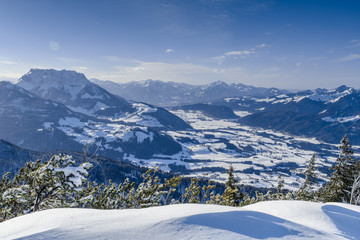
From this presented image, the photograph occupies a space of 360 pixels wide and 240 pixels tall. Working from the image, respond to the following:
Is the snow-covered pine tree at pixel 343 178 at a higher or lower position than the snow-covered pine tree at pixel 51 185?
lower

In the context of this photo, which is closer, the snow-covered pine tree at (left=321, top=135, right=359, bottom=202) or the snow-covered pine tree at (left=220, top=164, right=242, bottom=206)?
the snow-covered pine tree at (left=220, top=164, right=242, bottom=206)

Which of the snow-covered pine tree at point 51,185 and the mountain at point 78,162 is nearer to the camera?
the snow-covered pine tree at point 51,185

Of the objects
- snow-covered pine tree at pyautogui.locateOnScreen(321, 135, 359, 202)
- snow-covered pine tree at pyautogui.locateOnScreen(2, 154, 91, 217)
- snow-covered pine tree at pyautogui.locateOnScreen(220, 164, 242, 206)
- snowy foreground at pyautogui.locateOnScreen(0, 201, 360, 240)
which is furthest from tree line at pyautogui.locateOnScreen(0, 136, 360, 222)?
snow-covered pine tree at pyautogui.locateOnScreen(321, 135, 359, 202)

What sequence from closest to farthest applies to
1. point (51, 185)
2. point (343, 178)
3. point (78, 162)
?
point (51, 185), point (343, 178), point (78, 162)

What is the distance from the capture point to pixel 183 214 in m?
5.60

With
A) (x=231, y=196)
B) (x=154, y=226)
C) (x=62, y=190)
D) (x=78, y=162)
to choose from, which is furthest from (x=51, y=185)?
(x=78, y=162)

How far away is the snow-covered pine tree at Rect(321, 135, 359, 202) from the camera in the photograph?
28836mm

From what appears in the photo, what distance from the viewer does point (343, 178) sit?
29750 mm

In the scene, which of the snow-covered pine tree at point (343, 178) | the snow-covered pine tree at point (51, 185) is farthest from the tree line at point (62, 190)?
the snow-covered pine tree at point (343, 178)

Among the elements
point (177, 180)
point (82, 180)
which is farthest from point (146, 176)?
point (82, 180)

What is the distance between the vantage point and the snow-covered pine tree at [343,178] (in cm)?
2884

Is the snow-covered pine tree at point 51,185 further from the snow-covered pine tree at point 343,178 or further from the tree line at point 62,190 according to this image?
the snow-covered pine tree at point 343,178

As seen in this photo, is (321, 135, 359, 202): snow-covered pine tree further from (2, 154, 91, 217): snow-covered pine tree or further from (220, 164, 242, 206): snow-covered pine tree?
(2, 154, 91, 217): snow-covered pine tree

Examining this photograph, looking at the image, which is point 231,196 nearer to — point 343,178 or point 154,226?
point 154,226
